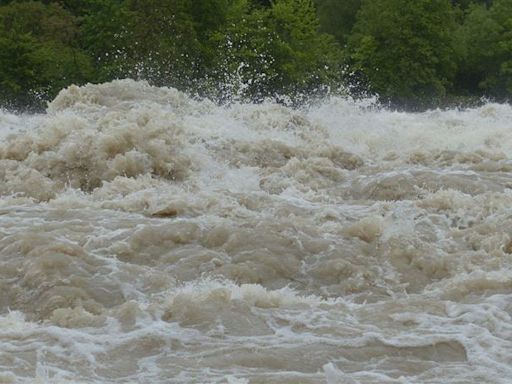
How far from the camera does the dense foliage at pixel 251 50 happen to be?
30.8 meters

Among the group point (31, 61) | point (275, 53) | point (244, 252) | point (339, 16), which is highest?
point (339, 16)

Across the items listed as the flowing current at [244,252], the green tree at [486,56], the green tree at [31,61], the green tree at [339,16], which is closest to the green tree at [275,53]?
→ the green tree at [31,61]

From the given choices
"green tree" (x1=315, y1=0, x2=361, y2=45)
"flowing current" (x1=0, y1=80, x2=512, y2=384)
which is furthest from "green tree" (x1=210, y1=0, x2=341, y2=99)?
"flowing current" (x1=0, y1=80, x2=512, y2=384)

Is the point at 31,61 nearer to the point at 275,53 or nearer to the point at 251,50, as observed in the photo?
the point at 251,50

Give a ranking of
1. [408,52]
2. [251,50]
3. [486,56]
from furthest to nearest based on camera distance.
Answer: [486,56]
[408,52]
[251,50]

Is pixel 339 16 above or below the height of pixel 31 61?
above

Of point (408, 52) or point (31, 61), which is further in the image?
point (408, 52)

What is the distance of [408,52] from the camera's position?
37125 mm

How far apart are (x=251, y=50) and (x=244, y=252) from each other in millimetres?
24858

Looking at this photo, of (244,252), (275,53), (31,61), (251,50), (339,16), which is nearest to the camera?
(244,252)

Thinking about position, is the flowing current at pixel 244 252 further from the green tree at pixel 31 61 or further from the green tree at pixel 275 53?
the green tree at pixel 275 53

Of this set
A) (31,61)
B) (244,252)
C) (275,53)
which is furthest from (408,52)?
(244,252)

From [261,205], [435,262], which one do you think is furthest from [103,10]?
[435,262]

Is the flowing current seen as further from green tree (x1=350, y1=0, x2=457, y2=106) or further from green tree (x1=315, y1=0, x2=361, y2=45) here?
green tree (x1=315, y1=0, x2=361, y2=45)
